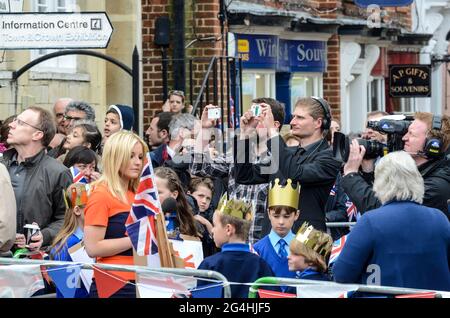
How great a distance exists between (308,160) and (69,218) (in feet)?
5.43

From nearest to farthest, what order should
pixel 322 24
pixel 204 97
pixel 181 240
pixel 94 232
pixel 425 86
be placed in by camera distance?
pixel 94 232 → pixel 181 240 → pixel 204 97 → pixel 322 24 → pixel 425 86

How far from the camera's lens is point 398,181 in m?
7.76

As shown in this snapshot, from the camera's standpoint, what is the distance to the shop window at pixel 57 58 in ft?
54.1

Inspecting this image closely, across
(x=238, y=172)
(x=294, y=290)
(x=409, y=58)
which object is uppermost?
(x=409, y=58)

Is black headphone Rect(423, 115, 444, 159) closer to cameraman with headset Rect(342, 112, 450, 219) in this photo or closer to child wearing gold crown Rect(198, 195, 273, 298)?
cameraman with headset Rect(342, 112, 450, 219)

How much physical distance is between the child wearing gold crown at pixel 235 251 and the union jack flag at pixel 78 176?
6.46ft

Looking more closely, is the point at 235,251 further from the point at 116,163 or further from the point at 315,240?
the point at 116,163

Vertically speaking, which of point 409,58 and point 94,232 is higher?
point 409,58

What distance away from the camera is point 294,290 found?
7.54m

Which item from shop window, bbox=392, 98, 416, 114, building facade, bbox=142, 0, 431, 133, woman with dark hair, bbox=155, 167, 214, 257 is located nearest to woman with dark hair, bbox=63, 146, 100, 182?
woman with dark hair, bbox=155, 167, 214, 257

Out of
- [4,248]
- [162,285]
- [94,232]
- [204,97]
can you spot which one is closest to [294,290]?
[162,285]

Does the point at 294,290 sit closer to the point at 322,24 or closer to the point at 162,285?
the point at 162,285

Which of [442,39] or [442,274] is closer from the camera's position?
[442,274]

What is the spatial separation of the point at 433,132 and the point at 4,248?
293cm
